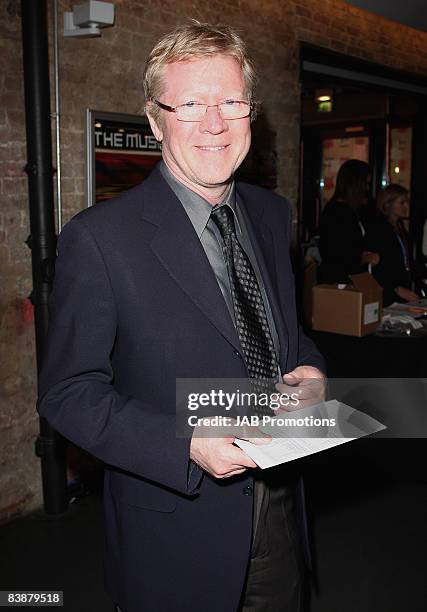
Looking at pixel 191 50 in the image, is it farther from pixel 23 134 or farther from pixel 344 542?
pixel 344 542

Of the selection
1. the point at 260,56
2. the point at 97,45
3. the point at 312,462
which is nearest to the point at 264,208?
the point at 97,45

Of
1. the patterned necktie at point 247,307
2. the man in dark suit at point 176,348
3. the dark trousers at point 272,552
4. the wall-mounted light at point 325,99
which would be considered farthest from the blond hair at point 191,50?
the wall-mounted light at point 325,99

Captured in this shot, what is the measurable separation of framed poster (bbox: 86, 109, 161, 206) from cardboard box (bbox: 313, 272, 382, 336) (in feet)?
4.56

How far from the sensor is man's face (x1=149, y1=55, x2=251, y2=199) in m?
1.50

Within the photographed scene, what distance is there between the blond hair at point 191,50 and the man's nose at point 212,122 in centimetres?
11

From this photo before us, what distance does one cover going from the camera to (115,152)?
3951 millimetres

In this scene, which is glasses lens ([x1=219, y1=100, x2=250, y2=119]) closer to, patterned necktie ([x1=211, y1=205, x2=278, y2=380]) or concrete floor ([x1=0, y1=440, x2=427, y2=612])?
patterned necktie ([x1=211, y1=205, x2=278, y2=380])

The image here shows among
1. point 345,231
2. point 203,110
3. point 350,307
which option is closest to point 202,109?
point 203,110

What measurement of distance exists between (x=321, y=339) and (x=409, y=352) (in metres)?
0.52

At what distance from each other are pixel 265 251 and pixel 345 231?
325 centimetres

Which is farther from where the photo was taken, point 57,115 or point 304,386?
point 57,115

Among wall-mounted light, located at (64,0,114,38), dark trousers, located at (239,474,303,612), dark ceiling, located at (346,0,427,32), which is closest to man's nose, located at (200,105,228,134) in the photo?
dark trousers, located at (239,474,303,612)

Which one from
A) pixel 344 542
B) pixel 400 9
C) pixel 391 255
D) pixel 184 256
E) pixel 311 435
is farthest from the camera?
pixel 400 9

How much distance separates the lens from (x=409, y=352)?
11.8 ft
